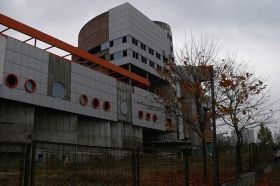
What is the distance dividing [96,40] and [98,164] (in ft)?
191

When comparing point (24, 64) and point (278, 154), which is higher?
point (24, 64)

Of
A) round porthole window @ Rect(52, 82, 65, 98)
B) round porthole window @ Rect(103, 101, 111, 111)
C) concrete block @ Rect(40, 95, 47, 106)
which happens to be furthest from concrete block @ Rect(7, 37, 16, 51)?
round porthole window @ Rect(103, 101, 111, 111)

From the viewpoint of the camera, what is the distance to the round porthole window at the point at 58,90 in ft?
130

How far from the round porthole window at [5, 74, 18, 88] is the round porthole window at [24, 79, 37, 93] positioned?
125 centimetres

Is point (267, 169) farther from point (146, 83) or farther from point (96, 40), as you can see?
point (96, 40)

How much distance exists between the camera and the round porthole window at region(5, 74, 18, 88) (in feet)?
114

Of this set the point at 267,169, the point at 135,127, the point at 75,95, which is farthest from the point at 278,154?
the point at 135,127

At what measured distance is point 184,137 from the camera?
67000 mm

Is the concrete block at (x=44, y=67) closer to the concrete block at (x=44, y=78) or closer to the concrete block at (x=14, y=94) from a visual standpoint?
the concrete block at (x=44, y=78)

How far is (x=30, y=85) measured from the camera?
37000 millimetres

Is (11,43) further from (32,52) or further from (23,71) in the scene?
(23,71)

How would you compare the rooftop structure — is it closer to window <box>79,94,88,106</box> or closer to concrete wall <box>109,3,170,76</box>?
concrete wall <box>109,3,170,76</box>

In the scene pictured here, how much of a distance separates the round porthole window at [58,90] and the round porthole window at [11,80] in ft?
16.5

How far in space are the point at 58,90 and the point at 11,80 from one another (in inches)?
245
